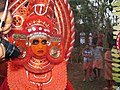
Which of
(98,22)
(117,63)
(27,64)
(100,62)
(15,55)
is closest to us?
(15,55)

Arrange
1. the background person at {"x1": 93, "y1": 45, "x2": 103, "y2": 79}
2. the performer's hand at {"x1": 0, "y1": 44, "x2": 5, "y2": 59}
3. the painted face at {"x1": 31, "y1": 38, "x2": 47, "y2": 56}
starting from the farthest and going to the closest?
the background person at {"x1": 93, "y1": 45, "x2": 103, "y2": 79}
the painted face at {"x1": 31, "y1": 38, "x2": 47, "y2": 56}
the performer's hand at {"x1": 0, "y1": 44, "x2": 5, "y2": 59}

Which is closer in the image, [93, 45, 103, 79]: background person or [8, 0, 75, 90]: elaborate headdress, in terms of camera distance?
[8, 0, 75, 90]: elaborate headdress

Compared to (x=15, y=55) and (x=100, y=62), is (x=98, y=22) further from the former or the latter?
(x=15, y=55)

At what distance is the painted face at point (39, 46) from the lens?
2.54 metres

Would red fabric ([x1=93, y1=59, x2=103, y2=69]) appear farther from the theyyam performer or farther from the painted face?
the painted face

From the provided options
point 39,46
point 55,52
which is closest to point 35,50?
point 39,46

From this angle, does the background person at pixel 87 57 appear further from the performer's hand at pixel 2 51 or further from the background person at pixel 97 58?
the performer's hand at pixel 2 51

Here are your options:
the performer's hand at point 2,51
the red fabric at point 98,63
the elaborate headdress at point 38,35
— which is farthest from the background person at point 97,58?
the performer's hand at point 2,51

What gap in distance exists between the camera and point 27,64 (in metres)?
2.54

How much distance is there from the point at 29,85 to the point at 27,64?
174 mm

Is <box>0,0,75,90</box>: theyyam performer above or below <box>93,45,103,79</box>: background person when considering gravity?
above

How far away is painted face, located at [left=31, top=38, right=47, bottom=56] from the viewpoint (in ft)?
8.33

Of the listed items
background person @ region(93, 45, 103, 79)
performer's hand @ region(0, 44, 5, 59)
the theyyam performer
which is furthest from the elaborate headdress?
background person @ region(93, 45, 103, 79)

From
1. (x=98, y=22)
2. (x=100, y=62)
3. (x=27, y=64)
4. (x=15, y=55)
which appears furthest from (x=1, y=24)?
(x=98, y=22)
